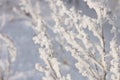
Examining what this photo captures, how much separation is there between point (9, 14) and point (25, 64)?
145cm

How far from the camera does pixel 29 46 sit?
19.4 ft

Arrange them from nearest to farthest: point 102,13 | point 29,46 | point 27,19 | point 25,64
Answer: point 102,13, point 25,64, point 29,46, point 27,19

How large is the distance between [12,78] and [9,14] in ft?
5.70

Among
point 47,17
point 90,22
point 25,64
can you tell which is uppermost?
point 47,17

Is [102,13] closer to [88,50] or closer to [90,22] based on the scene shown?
[90,22]

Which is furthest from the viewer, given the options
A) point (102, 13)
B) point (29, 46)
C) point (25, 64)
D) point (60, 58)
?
point (29, 46)

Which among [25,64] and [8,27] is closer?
[25,64]

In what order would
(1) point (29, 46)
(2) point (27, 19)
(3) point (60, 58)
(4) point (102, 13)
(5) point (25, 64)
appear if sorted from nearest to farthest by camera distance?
(4) point (102, 13) < (3) point (60, 58) < (5) point (25, 64) < (1) point (29, 46) < (2) point (27, 19)

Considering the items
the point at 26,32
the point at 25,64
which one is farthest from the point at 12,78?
the point at 26,32

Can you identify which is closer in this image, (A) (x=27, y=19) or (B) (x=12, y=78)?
(B) (x=12, y=78)

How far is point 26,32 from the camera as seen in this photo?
6246 millimetres

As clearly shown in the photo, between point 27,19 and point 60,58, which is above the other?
point 27,19

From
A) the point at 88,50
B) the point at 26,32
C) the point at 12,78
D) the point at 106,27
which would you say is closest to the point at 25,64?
the point at 12,78

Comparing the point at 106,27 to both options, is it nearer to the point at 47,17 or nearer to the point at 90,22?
the point at 47,17
